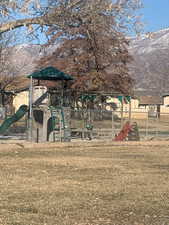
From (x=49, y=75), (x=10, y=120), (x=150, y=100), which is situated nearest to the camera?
(x=10, y=120)

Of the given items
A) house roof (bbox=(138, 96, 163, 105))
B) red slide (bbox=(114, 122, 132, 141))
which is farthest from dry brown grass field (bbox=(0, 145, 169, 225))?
house roof (bbox=(138, 96, 163, 105))

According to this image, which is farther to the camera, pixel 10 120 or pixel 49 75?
pixel 49 75

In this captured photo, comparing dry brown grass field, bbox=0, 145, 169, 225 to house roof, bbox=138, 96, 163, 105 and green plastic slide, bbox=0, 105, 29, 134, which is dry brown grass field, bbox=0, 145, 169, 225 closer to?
green plastic slide, bbox=0, 105, 29, 134

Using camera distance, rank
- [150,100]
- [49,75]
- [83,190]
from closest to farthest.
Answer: [83,190]
[49,75]
[150,100]

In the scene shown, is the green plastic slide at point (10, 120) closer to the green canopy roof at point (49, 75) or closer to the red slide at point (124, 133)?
the green canopy roof at point (49, 75)

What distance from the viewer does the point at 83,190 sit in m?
9.42

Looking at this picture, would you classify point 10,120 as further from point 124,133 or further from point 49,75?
point 124,133

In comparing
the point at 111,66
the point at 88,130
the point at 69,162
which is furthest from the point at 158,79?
the point at 69,162

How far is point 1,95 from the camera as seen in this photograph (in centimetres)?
5050

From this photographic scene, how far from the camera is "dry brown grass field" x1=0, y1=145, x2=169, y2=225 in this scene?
7.04 metres

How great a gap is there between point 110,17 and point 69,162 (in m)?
4.76

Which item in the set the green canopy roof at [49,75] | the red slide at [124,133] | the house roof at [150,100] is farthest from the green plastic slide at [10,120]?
the house roof at [150,100]

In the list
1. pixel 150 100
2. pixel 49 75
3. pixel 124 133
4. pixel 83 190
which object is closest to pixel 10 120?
pixel 49 75

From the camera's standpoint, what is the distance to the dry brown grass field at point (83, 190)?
704 centimetres
